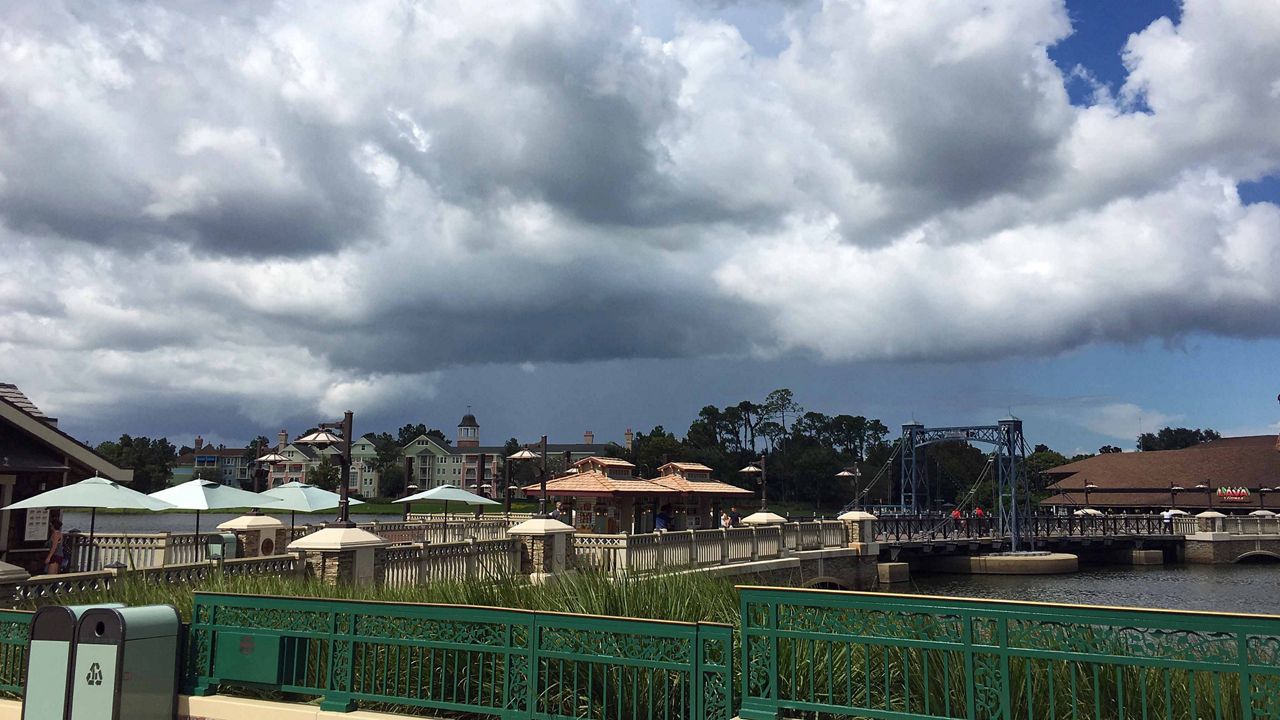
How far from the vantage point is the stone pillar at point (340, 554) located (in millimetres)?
14953

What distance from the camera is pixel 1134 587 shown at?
3981cm

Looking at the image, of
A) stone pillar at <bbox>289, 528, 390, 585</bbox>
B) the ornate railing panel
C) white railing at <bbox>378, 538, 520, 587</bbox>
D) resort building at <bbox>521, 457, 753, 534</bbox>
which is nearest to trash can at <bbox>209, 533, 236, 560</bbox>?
white railing at <bbox>378, 538, 520, 587</bbox>

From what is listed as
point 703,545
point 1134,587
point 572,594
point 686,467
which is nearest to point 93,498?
point 572,594

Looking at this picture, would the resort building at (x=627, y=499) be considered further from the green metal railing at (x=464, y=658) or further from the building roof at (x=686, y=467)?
the green metal railing at (x=464, y=658)

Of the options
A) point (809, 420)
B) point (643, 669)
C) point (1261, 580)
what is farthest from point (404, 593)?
point (809, 420)

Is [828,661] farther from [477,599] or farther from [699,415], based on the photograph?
[699,415]

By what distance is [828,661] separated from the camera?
6.09 metres

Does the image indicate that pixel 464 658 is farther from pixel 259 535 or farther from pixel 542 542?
pixel 259 535

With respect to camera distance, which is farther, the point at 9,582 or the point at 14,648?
the point at 9,582

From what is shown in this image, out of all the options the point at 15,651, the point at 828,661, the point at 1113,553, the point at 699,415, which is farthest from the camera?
the point at 699,415

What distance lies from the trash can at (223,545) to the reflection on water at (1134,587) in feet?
77.7

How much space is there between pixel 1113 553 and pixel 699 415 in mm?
85767

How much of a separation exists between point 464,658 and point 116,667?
2626 mm

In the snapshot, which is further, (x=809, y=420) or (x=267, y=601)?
(x=809, y=420)
